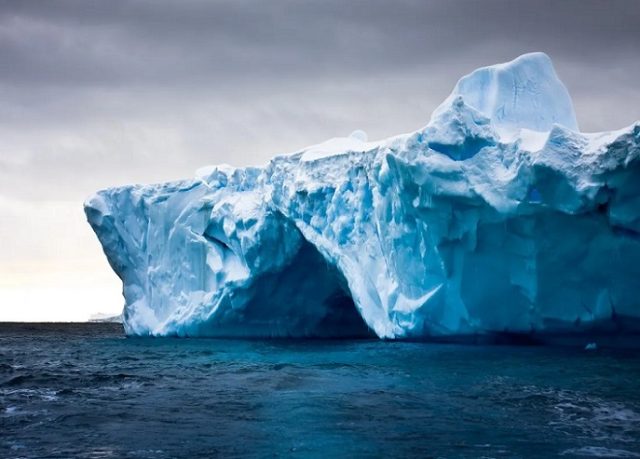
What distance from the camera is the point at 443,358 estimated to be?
15477 millimetres

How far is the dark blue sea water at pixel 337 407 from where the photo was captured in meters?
7.88

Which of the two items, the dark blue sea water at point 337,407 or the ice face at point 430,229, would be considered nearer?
the dark blue sea water at point 337,407

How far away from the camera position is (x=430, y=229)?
17578 millimetres

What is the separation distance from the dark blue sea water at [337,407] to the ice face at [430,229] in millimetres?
1461

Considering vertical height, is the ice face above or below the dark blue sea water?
above

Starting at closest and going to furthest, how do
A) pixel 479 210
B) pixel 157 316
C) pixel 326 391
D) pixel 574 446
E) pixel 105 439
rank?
pixel 574 446, pixel 105 439, pixel 326 391, pixel 479 210, pixel 157 316

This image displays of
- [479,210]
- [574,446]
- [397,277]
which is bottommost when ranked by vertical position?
[574,446]

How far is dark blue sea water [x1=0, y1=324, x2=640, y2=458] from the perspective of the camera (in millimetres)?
7883

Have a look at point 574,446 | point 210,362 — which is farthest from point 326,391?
point 210,362

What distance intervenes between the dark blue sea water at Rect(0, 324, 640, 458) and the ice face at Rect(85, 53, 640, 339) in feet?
4.79

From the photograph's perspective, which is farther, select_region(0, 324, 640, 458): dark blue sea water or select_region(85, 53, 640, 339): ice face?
select_region(85, 53, 640, 339): ice face

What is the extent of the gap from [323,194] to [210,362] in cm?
598

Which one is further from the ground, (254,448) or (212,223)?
(212,223)

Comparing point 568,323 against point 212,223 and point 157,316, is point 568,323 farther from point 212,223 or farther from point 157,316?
point 157,316
